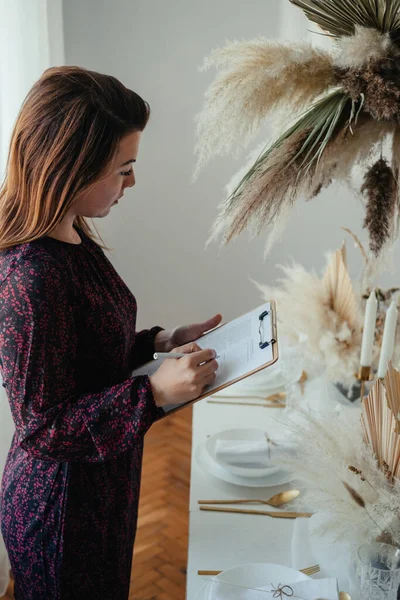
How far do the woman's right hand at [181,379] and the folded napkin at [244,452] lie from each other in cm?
41

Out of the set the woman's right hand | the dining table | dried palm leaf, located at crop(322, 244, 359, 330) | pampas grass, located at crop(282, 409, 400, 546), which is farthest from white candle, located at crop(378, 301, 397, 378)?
the woman's right hand

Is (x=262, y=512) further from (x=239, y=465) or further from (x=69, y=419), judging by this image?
(x=69, y=419)

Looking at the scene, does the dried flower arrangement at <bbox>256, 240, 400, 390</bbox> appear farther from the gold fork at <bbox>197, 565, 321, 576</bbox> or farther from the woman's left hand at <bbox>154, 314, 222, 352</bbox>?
the gold fork at <bbox>197, 565, 321, 576</bbox>

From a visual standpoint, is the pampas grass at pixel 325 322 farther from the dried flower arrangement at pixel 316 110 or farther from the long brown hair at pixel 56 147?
the long brown hair at pixel 56 147

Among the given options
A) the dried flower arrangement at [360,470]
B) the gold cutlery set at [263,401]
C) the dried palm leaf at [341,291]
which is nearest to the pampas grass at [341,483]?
the dried flower arrangement at [360,470]

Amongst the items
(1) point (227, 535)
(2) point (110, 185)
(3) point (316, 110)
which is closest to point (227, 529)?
(1) point (227, 535)

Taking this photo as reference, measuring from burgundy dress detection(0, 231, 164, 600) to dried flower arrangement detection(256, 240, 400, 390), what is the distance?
514mm

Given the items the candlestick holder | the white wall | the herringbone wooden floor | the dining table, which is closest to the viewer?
the dining table

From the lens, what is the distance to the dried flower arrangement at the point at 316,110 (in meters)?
1.06

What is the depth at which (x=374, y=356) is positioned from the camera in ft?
5.44

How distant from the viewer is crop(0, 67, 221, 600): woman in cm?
104

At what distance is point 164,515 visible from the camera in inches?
95.7

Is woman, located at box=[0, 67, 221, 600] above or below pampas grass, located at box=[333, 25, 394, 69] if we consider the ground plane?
below

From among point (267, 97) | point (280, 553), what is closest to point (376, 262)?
point (267, 97)
